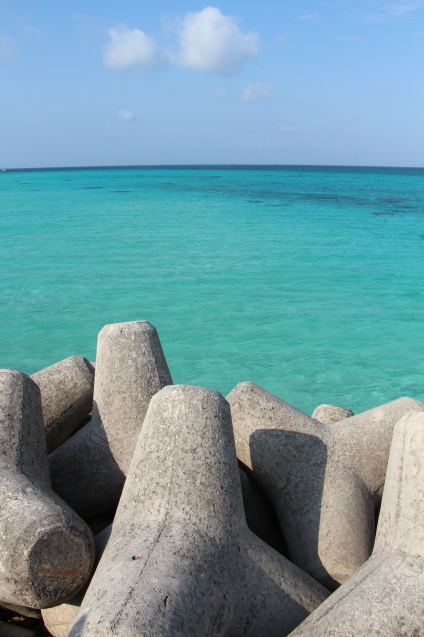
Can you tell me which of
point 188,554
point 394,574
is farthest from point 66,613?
point 394,574

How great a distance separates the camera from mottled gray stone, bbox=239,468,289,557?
8.96 feet

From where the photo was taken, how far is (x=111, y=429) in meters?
2.80

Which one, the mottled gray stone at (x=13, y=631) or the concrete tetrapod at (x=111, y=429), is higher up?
the concrete tetrapod at (x=111, y=429)

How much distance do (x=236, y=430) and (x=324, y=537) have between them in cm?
61

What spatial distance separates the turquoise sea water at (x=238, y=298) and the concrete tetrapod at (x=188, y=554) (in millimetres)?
4218

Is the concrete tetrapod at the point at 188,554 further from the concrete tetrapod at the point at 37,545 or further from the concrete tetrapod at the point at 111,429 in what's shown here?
the concrete tetrapod at the point at 111,429

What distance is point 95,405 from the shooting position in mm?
2889

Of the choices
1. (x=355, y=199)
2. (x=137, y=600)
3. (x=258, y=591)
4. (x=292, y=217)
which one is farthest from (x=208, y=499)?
(x=355, y=199)

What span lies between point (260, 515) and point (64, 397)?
1.09m

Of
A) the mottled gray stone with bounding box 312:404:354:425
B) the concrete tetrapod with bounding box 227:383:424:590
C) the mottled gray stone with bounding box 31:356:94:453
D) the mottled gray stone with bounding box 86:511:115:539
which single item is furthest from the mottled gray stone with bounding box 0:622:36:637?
the mottled gray stone with bounding box 312:404:354:425

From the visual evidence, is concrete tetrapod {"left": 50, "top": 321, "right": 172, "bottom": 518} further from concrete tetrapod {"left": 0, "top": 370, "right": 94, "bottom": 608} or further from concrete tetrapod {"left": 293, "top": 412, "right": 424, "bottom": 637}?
concrete tetrapod {"left": 293, "top": 412, "right": 424, "bottom": 637}

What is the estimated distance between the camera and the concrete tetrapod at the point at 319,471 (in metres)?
2.46

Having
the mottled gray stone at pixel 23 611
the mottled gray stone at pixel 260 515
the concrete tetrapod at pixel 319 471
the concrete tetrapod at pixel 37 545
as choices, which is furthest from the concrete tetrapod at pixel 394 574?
the mottled gray stone at pixel 23 611

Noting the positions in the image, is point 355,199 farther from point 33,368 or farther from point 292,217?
point 33,368
